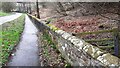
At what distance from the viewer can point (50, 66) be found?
6.97m

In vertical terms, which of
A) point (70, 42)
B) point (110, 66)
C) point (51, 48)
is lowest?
point (51, 48)

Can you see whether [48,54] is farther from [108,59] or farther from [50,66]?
[108,59]

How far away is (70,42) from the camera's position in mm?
6488

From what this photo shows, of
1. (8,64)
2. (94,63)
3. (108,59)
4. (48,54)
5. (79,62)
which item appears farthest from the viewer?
(48,54)

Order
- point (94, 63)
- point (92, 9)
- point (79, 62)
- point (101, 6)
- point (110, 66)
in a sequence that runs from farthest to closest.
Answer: point (92, 9)
point (101, 6)
point (79, 62)
point (94, 63)
point (110, 66)

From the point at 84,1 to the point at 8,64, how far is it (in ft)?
35.3

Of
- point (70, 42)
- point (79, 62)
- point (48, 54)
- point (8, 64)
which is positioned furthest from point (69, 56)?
point (8, 64)

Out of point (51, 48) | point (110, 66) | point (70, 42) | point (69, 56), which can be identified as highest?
point (110, 66)

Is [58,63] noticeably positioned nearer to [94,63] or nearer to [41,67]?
[41,67]

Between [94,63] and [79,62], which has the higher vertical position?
[94,63]

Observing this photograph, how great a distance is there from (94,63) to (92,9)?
12.4 m

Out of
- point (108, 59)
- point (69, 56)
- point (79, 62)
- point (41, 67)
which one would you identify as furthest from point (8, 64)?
point (108, 59)

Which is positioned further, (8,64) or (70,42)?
(8,64)

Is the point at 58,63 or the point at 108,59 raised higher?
A: the point at 108,59
